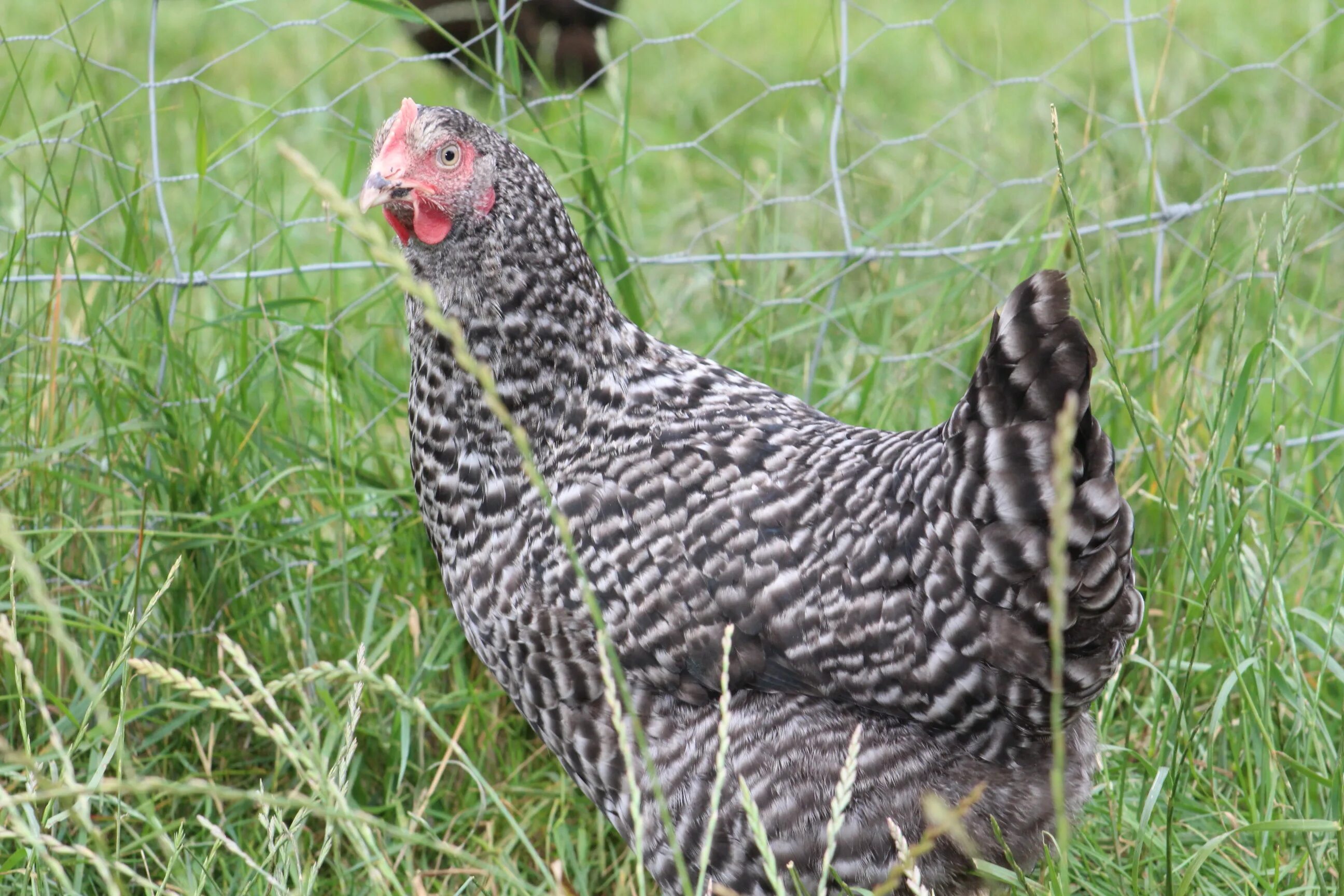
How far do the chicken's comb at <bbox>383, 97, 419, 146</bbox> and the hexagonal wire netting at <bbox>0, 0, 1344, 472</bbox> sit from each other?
0.29 m

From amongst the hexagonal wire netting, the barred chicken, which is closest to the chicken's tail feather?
the barred chicken

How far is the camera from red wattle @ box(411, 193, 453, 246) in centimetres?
180

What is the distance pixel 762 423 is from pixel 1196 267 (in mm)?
1701

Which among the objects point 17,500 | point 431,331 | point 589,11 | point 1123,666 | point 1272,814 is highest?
point 589,11

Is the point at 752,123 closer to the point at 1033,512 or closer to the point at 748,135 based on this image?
the point at 748,135

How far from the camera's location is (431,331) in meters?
1.91

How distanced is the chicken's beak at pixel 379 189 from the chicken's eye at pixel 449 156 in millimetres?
76

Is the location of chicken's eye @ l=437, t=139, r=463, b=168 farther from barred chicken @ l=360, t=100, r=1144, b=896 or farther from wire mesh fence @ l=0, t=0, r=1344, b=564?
wire mesh fence @ l=0, t=0, r=1344, b=564

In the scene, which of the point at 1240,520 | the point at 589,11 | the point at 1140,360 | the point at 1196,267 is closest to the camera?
the point at 1240,520

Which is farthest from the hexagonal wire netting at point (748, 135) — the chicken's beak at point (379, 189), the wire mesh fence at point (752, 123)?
the chicken's beak at point (379, 189)

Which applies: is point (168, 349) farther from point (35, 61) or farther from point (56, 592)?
point (35, 61)

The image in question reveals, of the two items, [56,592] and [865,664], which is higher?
[865,664]

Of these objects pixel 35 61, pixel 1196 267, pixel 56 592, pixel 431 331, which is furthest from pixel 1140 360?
pixel 35 61

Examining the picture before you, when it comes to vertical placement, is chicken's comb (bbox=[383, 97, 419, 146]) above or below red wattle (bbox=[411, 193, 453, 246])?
above
